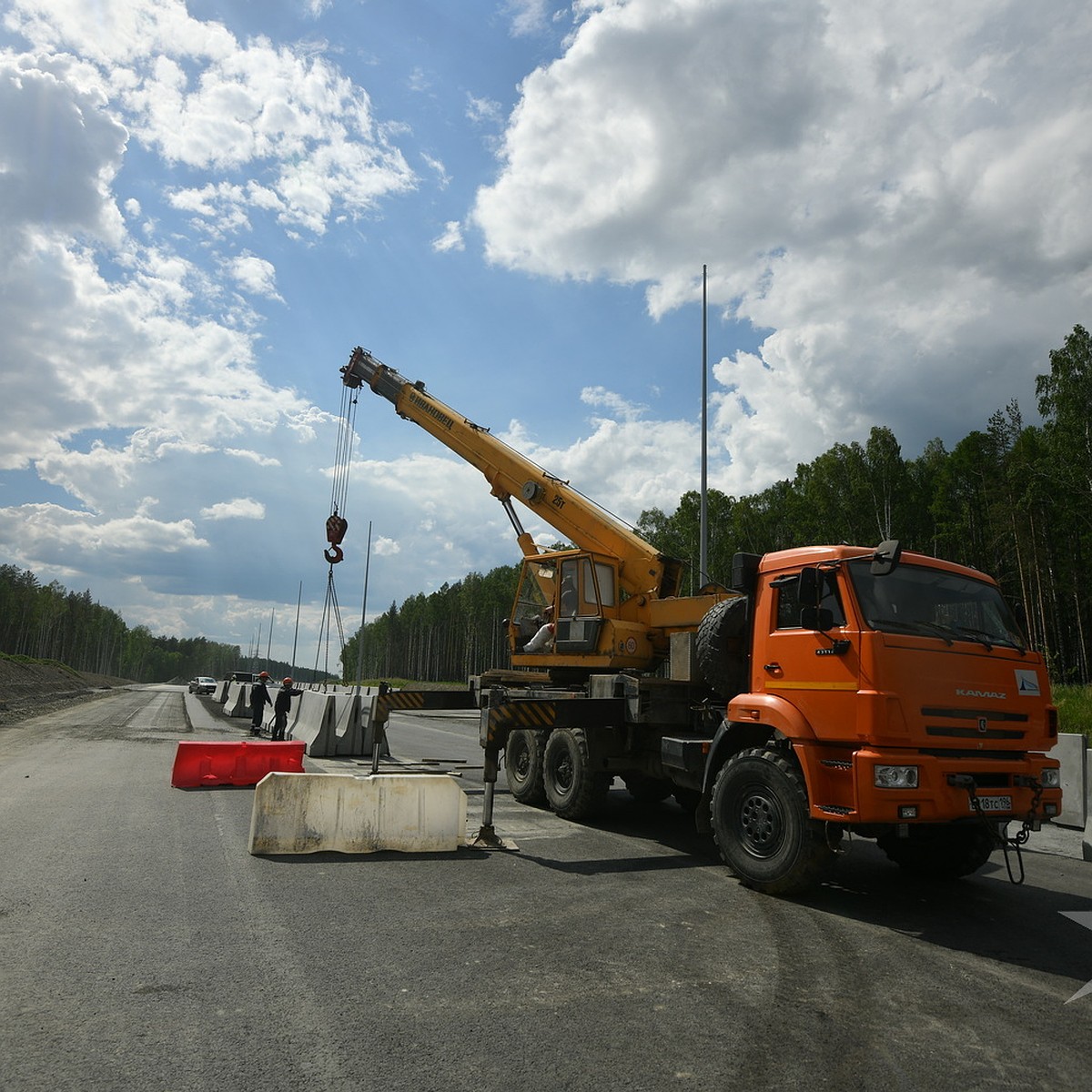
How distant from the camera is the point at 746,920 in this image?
573cm

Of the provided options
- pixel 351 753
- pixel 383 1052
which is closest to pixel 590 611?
pixel 383 1052

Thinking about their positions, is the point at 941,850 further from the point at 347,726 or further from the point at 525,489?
the point at 347,726

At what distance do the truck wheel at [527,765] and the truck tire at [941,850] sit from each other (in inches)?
179

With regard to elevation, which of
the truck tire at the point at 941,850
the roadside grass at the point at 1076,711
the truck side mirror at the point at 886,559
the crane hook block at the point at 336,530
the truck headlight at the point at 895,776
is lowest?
the truck tire at the point at 941,850

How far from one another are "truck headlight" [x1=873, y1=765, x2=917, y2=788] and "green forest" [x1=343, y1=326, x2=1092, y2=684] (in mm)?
22674

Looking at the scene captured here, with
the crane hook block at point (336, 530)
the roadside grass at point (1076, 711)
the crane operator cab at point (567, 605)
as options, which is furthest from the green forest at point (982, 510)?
the crane operator cab at point (567, 605)

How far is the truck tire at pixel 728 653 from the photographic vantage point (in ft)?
24.9

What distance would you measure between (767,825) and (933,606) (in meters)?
2.24

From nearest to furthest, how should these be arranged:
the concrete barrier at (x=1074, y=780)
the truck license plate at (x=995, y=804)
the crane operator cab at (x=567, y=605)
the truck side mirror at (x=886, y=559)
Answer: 1. the truck license plate at (x=995, y=804)
2. the truck side mirror at (x=886, y=559)
3. the concrete barrier at (x=1074, y=780)
4. the crane operator cab at (x=567, y=605)

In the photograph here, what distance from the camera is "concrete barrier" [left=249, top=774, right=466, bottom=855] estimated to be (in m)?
7.36

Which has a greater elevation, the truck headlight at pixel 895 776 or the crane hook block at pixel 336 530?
the crane hook block at pixel 336 530

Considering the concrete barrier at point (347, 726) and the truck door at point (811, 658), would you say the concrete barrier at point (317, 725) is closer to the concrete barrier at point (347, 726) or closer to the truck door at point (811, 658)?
the concrete barrier at point (347, 726)

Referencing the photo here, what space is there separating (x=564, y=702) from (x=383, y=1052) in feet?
17.1

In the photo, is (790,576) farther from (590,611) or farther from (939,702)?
(590,611)
